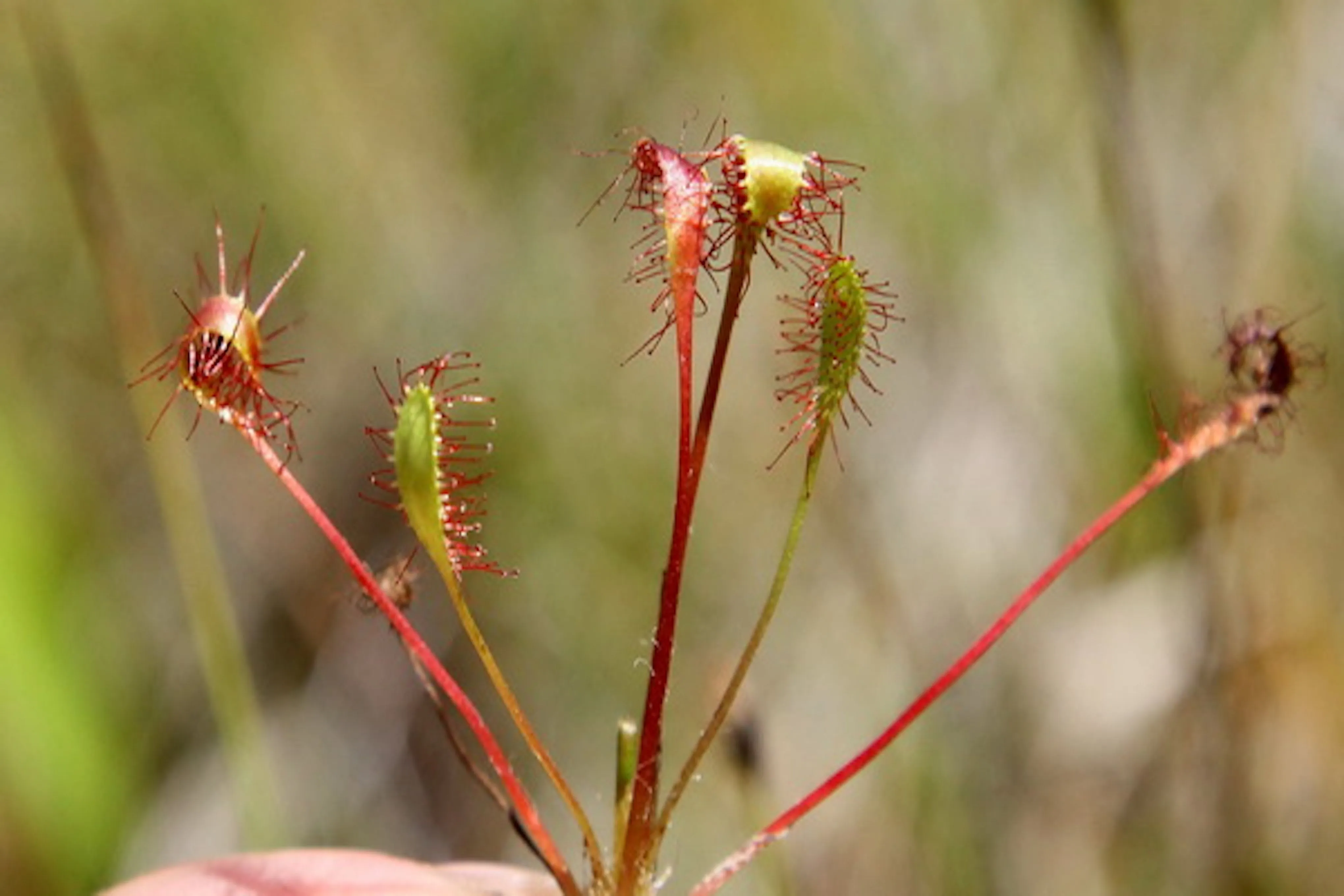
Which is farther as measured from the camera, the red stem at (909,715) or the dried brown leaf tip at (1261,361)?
the dried brown leaf tip at (1261,361)

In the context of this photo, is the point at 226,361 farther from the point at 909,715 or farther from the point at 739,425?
the point at 739,425

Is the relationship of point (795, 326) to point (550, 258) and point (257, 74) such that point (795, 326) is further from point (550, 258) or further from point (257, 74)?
point (257, 74)

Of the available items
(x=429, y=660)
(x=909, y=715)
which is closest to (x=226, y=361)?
(x=429, y=660)

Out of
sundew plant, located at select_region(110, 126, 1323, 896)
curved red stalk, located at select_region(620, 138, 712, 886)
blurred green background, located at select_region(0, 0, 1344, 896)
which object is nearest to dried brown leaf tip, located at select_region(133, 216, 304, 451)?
sundew plant, located at select_region(110, 126, 1323, 896)

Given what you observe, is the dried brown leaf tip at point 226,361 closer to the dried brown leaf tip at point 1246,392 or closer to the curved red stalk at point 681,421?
the curved red stalk at point 681,421

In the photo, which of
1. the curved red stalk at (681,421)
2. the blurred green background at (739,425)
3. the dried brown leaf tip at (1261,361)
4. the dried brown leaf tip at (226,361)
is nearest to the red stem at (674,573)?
the curved red stalk at (681,421)

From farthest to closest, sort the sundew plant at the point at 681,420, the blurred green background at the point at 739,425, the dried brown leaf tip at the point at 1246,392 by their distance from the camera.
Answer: the blurred green background at the point at 739,425, the dried brown leaf tip at the point at 1246,392, the sundew plant at the point at 681,420
